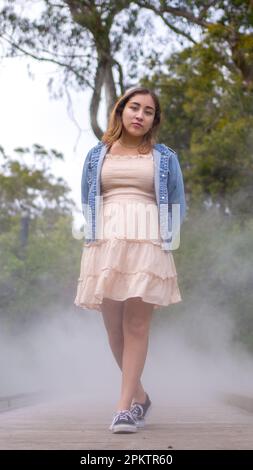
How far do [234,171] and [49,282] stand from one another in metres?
9.32

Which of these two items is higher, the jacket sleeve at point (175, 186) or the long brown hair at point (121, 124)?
the long brown hair at point (121, 124)

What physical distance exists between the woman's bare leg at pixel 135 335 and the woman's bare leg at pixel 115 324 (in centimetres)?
9

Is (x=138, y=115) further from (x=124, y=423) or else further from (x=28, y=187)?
(x=28, y=187)

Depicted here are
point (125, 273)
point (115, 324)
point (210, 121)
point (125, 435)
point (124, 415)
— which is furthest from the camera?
point (210, 121)

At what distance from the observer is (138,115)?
589cm

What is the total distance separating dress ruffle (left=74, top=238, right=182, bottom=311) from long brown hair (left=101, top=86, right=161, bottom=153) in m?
0.62

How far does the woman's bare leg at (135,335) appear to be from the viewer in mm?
5633

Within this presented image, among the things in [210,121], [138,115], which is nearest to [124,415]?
[138,115]

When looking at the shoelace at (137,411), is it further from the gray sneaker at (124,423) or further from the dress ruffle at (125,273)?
the dress ruffle at (125,273)

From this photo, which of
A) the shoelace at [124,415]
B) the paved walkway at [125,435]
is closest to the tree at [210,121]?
the paved walkway at [125,435]

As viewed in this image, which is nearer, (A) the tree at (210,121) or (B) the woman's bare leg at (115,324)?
(B) the woman's bare leg at (115,324)

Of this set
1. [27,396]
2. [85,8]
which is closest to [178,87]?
[85,8]

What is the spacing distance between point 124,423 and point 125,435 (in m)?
0.10

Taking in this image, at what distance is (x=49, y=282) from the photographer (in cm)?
1761
